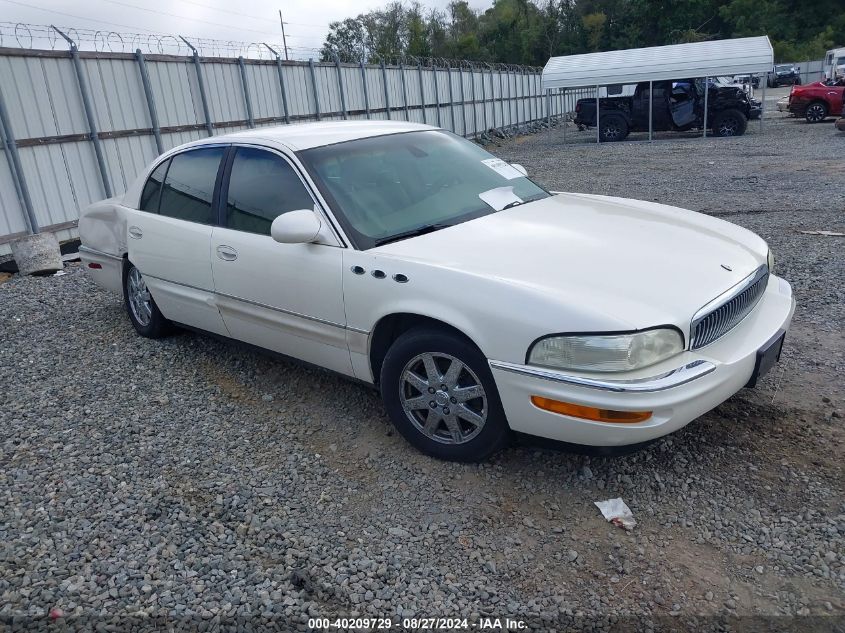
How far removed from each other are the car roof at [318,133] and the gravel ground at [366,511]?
1507 millimetres

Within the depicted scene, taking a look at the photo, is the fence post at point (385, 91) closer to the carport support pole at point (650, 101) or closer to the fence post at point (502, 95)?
the carport support pole at point (650, 101)

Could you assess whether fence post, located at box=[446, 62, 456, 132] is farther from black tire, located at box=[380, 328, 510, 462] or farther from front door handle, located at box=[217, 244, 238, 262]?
black tire, located at box=[380, 328, 510, 462]

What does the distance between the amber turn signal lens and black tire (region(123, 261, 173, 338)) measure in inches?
132

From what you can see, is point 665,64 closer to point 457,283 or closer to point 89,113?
point 89,113

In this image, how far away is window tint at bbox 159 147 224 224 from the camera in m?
4.31

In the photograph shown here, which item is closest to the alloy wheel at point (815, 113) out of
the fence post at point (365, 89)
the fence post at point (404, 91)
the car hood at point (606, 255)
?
the fence post at point (404, 91)

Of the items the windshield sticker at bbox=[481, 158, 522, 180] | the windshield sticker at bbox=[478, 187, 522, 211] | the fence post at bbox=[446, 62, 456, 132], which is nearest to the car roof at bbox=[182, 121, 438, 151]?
the windshield sticker at bbox=[481, 158, 522, 180]

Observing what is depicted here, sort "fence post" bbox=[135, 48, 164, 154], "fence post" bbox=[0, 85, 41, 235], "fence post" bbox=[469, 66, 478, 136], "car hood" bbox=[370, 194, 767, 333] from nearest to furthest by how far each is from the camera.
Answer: "car hood" bbox=[370, 194, 767, 333] < "fence post" bbox=[0, 85, 41, 235] < "fence post" bbox=[135, 48, 164, 154] < "fence post" bbox=[469, 66, 478, 136]

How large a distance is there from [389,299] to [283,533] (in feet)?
3.77

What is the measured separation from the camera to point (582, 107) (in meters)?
24.7

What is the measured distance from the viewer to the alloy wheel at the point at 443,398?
10.2 ft

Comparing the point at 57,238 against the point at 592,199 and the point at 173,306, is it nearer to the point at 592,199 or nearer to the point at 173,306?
the point at 173,306

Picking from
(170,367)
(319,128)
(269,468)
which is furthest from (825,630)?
(170,367)

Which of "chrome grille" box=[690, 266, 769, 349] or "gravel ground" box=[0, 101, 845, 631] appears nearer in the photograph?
"gravel ground" box=[0, 101, 845, 631]
